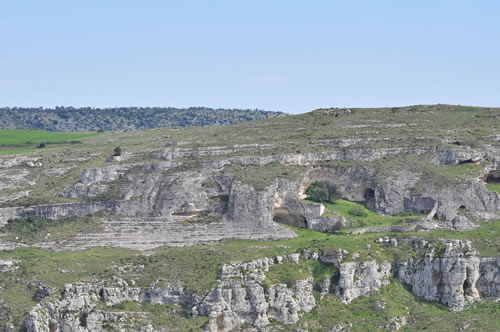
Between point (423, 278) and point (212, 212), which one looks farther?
point (212, 212)

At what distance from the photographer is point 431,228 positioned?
83312mm

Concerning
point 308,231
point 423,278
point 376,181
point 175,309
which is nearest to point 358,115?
point 376,181

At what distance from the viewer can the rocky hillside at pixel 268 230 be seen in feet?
241

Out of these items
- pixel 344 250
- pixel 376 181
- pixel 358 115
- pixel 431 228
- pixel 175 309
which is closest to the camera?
pixel 175 309

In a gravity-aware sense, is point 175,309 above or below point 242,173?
below

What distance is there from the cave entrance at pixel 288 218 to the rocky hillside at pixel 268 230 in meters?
0.14

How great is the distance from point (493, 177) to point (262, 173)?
2157cm

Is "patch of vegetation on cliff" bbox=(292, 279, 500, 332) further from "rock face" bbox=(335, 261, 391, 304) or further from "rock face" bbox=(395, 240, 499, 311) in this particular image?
"rock face" bbox=(395, 240, 499, 311)

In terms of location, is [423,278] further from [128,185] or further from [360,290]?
[128,185]

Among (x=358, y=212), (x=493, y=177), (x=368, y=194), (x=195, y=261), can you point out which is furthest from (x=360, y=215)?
(x=195, y=261)

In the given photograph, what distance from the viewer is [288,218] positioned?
290 ft

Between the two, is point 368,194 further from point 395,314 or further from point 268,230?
point 395,314

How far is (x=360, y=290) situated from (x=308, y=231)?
1012 cm

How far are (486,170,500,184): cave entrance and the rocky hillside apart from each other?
817 millimetres
